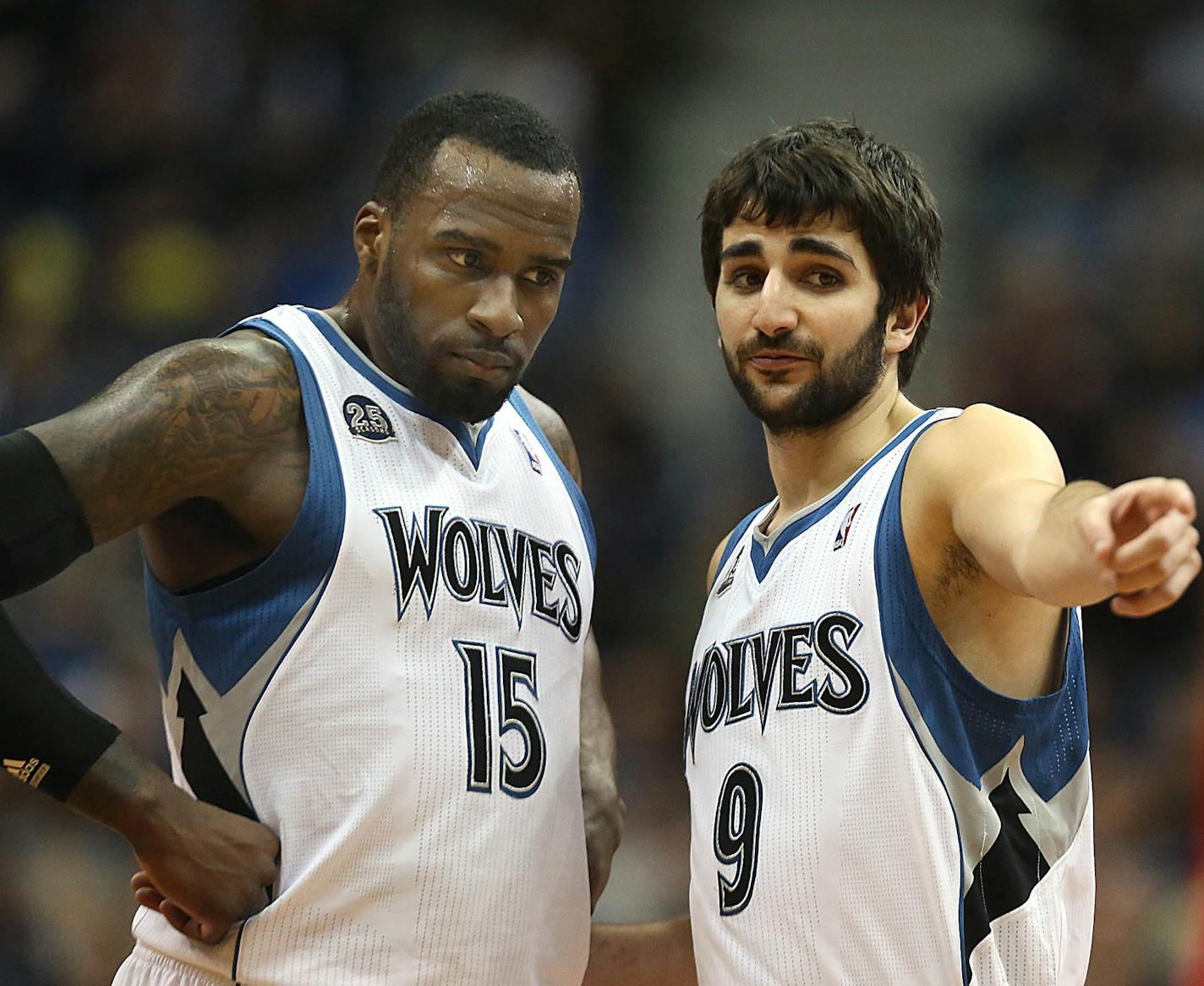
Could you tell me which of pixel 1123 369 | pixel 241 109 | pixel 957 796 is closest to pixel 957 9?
pixel 1123 369

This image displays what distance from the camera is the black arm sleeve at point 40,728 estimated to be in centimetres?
309

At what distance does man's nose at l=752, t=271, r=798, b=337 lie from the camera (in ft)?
11.7

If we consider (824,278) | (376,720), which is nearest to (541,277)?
(824,278)

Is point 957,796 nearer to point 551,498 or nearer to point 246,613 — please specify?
point 551,498

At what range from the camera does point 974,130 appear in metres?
9.59

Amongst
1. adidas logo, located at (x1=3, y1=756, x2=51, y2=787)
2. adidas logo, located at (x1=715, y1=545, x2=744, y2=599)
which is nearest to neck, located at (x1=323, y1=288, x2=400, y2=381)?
adidas logo, located at (x1=715, y1=545, x2=744, y2=599)

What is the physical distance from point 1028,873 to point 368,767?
143 centimetres

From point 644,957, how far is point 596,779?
0.55 m

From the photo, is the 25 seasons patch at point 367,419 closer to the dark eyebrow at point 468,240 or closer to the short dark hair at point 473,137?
the dark eyebrow at point 468,240

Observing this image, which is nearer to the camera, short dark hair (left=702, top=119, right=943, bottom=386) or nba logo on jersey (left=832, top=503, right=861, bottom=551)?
nba logo on jersey (left=832, top=503, right=861, bottom=551)

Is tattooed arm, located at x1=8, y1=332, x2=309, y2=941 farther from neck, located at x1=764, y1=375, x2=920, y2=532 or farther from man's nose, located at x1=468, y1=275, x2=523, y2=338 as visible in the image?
neck, located at x1=764, y1=375, x2=920, y2=532

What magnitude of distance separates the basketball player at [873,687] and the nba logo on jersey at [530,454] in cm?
59

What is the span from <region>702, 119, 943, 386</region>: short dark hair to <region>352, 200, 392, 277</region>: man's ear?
83 centimetres

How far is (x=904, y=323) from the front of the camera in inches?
149
